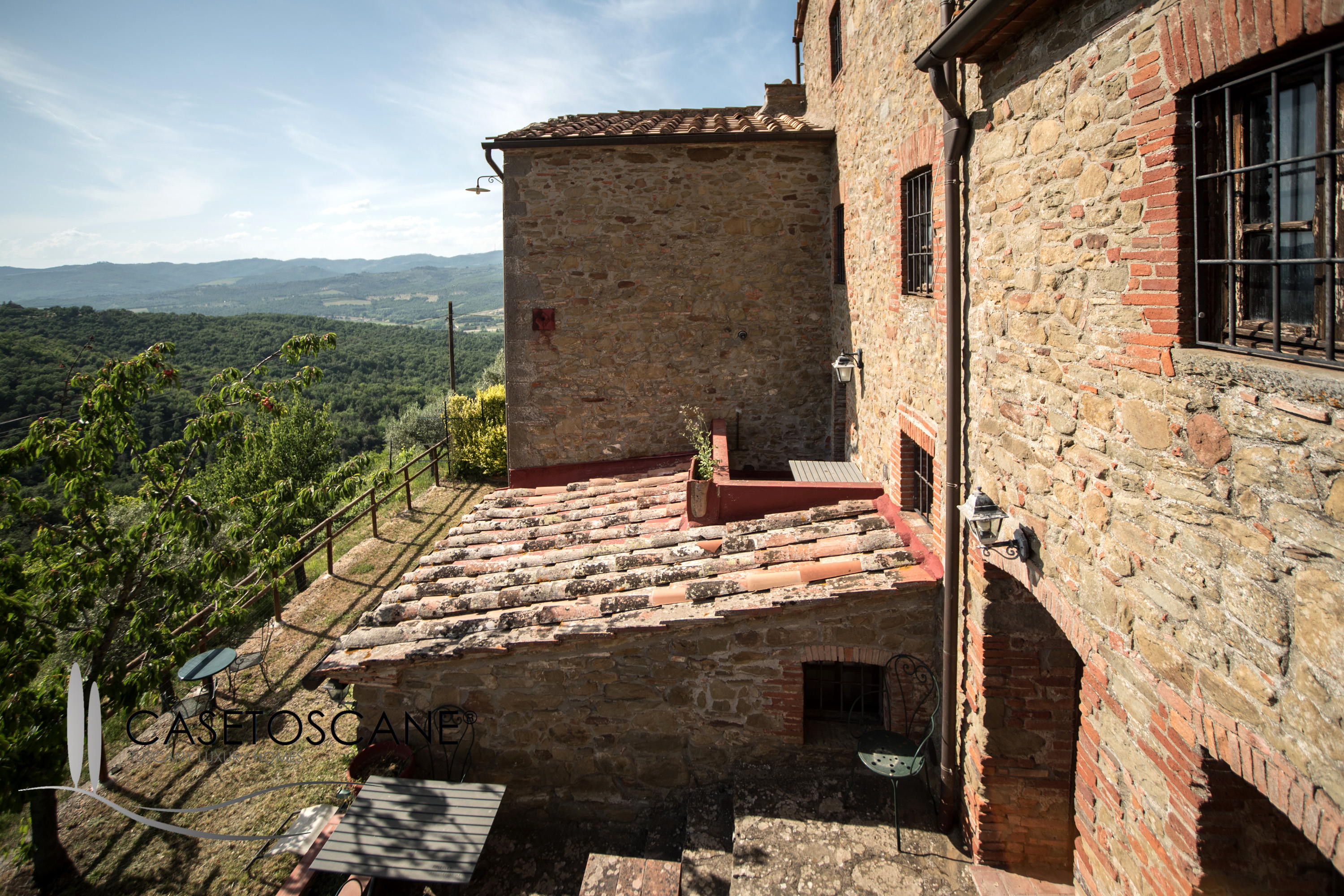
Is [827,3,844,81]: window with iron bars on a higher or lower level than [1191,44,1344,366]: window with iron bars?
higher

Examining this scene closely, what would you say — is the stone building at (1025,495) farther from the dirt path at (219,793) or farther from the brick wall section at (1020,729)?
the dirt path at (219,793)

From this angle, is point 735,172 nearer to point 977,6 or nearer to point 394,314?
point 977,6

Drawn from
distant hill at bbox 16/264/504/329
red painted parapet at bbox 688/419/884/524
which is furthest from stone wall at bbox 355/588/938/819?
distant hill at bbox 16/264/504/329

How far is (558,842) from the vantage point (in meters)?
5.57

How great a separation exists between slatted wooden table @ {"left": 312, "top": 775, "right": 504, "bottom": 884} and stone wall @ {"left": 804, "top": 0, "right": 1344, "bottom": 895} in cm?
347

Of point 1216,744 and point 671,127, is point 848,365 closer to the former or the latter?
point 671,127

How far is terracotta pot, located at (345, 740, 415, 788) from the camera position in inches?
215

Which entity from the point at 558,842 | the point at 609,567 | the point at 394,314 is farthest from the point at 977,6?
the point at 394,314

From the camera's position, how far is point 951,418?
4.41m

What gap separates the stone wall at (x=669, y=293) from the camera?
947 cm

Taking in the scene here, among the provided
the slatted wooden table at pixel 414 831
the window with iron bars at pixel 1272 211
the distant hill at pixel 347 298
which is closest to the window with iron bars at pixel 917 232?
the window with iron bars at pixel 1272 211

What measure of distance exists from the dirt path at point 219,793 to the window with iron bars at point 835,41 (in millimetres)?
9305

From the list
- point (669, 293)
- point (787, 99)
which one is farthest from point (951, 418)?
point (787, 99)

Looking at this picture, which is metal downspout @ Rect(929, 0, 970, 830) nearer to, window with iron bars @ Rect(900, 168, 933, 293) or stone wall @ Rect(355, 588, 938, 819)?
stone wall @ Rect(355, 588, 938, 819)
